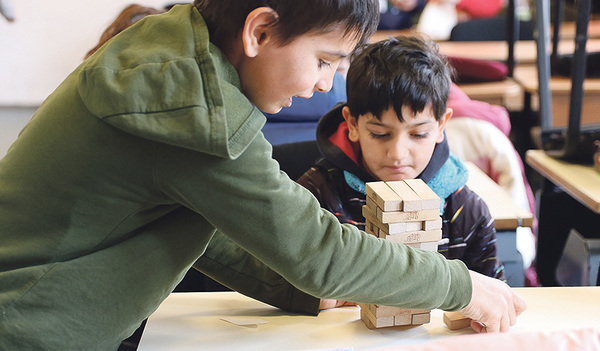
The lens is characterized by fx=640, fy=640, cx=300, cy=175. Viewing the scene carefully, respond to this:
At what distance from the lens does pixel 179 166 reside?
80 cm

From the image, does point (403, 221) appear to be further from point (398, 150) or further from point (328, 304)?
point (398, 150)

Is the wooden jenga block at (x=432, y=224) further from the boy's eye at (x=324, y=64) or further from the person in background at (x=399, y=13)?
the person in background at (x=399, y=13)

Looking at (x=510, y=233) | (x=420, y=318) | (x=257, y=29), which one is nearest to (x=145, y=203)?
(x=257, y=29)

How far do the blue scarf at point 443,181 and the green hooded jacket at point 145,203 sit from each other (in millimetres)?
560

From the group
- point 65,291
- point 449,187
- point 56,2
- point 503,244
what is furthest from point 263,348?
point 56,2

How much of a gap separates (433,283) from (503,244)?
32.9 inches

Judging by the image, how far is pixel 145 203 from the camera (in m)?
0.86

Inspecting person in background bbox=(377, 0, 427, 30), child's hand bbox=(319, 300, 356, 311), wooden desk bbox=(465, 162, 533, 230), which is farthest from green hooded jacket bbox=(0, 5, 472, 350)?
person in background bbox=(377, 0, 427, 30)

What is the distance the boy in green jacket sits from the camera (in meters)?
0.78

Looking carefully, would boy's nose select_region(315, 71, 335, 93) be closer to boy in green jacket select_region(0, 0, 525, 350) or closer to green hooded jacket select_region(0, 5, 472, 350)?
boy in green jacket select_region(0, 0, 525, 350)

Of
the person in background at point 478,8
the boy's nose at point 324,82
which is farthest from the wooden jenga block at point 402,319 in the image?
the person in background at point 478,8

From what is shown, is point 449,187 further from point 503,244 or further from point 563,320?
point 563,320

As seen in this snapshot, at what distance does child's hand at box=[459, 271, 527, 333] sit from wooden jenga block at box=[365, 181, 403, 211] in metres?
0.16

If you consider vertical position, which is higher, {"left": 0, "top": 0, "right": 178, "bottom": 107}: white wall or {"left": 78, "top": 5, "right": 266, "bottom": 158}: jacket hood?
{"left": 78, "top": 5, "right": 266, "bottom": 158}: jacket hood
